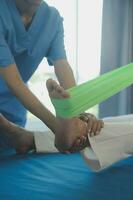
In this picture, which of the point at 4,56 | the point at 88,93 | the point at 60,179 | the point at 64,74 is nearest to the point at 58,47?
the point at 64,74

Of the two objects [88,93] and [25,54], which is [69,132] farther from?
[25,54]

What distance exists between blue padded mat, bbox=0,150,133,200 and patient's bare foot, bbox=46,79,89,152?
4.0 inches

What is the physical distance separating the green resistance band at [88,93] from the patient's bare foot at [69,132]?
38mm

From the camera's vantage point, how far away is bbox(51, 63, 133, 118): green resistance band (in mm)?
1160

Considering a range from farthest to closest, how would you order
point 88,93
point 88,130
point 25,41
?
point 25,41 → point 88,130 → point 88,93

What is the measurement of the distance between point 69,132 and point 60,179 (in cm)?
17

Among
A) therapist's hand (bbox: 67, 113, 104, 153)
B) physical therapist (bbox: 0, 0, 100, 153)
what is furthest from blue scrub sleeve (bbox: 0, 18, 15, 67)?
therapist's hand (bbox: 67, 113, 104, 153)

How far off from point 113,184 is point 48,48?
75cm

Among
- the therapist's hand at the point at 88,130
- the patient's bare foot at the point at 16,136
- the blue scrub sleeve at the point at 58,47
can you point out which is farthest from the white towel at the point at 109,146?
the blue scrub sleeve at the point at 58,47

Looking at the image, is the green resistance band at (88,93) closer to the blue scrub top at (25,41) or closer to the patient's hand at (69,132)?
the patient's hand at (69,132)

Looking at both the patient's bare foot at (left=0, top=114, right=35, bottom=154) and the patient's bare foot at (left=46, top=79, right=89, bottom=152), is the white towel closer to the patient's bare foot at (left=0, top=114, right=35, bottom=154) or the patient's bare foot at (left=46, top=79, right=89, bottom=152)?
the patient's bare foot at (left=46, top=79, right=89, bottom=152)

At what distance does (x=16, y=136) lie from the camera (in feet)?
5.14

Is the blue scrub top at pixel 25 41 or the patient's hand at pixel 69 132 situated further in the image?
the blue scrub top at pixel 25 41

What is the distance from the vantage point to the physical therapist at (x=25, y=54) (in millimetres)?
1336
